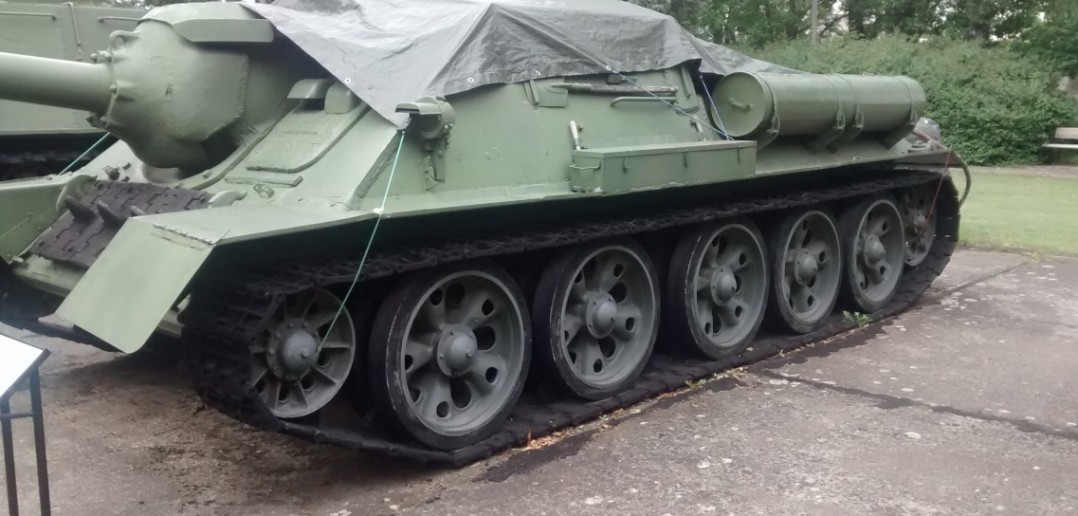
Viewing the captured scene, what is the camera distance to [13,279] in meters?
5.54

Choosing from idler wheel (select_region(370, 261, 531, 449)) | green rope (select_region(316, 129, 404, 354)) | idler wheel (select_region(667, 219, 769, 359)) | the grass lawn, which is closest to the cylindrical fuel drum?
idler wheel (select_region(667, 219, 769, 359))

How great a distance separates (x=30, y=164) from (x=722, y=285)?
6149 millimetres

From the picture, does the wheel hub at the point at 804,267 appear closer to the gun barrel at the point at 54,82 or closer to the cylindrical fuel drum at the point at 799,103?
the cylindrical fuel drum at the point at 799,103

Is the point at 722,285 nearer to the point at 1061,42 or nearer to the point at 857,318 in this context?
the point at 857,318

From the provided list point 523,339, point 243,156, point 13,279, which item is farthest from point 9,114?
point 523,339

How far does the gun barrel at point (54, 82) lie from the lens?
4.62 m

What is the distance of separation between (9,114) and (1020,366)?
805 cm

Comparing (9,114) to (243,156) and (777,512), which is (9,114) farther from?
(777,512)

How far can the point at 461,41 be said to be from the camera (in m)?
5.21

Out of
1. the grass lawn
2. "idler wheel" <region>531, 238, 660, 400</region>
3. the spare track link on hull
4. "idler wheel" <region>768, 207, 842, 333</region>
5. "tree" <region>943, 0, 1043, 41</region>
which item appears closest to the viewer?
the spare track link on hull

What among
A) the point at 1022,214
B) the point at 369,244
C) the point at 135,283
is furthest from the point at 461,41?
the point at 1022,214

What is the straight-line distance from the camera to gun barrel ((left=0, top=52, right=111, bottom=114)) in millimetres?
4625

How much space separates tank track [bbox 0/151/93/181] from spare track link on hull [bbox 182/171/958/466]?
563 centimetres

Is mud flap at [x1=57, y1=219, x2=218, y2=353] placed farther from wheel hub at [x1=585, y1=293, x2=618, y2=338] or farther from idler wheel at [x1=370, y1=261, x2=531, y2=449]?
wheel hub at [x1=585, y1=293, x2=618, y2=338]
